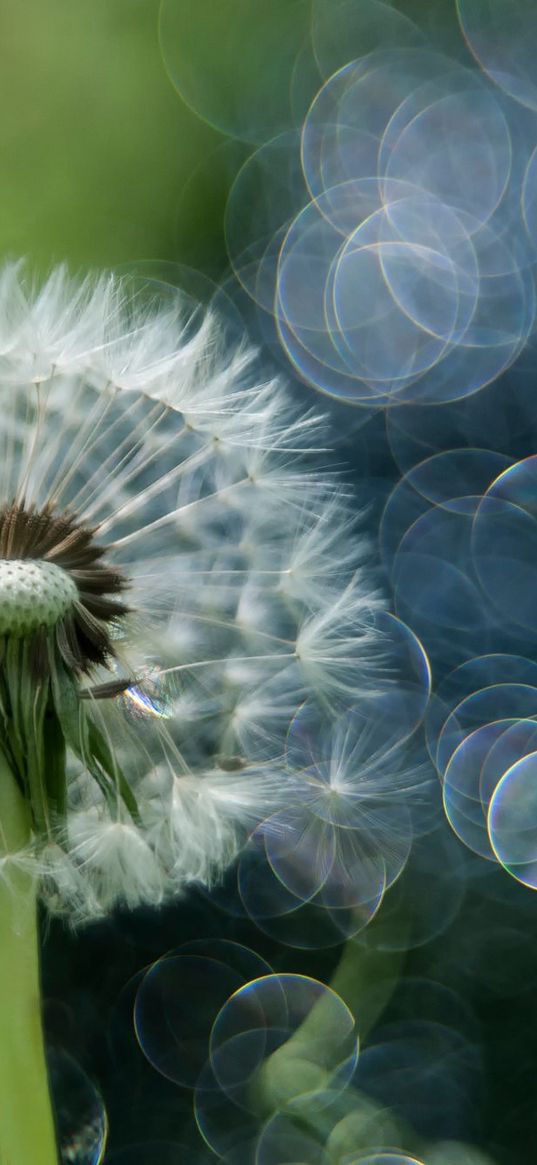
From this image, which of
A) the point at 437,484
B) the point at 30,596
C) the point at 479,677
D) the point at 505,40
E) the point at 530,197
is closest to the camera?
the point at 30,596

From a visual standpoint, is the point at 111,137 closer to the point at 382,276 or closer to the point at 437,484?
the point at 437,484

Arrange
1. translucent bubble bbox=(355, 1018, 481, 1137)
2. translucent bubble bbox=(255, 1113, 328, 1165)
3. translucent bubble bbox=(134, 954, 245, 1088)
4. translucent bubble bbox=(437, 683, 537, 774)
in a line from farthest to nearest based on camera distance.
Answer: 1. translucent bubble bbox=(437, 683, 537, 774)
2. translucent bubble bbox=(134, 954, 245, 1088)
3. translucent bubble bbox=(355, 1018, 481, 1137)
4. translucent bubble bbox=(255, 1113, 328, 1165)

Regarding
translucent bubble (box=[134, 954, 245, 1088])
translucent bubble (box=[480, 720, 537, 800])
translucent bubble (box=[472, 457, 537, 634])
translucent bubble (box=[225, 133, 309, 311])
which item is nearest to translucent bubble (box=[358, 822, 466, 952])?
translucent bubble (box=[480, 720, 537, 800])

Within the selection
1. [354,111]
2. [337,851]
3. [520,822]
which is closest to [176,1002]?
[520,822]

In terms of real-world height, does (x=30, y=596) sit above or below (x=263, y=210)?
below

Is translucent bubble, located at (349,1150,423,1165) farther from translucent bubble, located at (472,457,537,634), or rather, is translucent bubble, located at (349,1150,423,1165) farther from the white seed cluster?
translucent bubble, located at (472,457,537,634)

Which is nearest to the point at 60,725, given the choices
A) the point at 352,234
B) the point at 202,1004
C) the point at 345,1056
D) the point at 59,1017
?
the point at 345,1056
